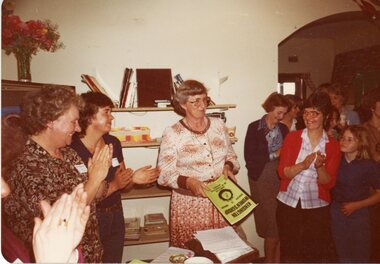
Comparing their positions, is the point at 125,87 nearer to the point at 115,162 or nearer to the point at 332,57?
the point at 115,162

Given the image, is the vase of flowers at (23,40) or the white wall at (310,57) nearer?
the vase of flowers at (23,40)

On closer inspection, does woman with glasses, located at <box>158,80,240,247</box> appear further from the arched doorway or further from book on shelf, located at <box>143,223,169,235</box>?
the arched doorway

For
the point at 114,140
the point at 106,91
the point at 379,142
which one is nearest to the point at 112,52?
the point at 106,91

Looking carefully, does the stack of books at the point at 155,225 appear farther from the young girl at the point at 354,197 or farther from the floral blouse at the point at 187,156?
the young girl at the point at 354,197

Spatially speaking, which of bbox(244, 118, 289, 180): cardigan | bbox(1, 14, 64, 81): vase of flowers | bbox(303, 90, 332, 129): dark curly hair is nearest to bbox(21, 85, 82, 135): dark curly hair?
bbox(1, 14, 64, 81): vase of flowers

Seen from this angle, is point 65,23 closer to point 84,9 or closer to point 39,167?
point 84,9

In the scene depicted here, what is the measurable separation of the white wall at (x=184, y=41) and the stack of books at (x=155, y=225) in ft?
0.70

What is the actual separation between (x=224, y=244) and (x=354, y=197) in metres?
1.51

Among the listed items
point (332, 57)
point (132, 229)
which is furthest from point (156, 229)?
point (332, 57)

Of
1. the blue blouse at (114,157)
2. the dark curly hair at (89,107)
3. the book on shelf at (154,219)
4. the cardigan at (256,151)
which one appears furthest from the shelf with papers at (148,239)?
the dark curly hair at (89,107)

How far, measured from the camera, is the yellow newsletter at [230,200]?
6.24 feet

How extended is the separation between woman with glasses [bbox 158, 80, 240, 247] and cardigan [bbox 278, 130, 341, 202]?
53cm

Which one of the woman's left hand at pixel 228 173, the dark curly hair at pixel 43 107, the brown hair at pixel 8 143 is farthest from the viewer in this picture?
the woman's left hand at pixel 228 173

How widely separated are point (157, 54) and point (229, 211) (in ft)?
7.17
